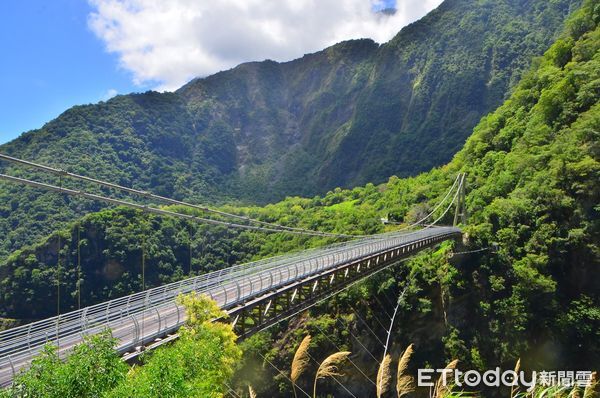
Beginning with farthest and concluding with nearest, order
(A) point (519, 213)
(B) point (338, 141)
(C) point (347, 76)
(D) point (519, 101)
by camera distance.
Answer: (C) point (347, 76) → (B) point (338, 141) → (D) point (519, 101) → (A) point (519, 213)

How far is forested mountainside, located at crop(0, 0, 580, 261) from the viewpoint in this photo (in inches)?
Result: 4562

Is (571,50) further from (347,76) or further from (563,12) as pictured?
(347,76)

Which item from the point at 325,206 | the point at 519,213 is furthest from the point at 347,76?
the point at 519,213

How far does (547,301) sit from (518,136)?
1834cm

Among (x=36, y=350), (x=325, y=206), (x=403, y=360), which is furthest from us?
(x=325, y=206)

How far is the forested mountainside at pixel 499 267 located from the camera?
90.2 feet

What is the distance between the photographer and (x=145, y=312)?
1320 centimetres

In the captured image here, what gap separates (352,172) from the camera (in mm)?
141125

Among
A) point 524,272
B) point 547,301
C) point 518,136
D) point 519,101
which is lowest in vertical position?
point 547,301

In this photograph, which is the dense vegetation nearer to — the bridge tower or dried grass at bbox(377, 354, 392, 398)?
dried grass at bbox(377, 354, 392, 398)

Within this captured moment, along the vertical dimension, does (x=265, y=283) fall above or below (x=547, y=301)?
above

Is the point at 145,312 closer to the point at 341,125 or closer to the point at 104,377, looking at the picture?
the point at 104,377

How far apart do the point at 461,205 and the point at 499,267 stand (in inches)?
550

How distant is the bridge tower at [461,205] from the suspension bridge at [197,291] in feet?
37.6
